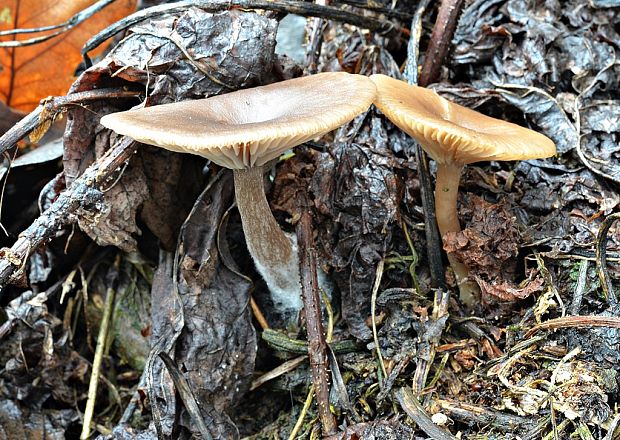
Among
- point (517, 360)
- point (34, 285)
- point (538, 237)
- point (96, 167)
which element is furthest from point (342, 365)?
point (34, 285)

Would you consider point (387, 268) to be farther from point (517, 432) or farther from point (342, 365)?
point (517, 432)

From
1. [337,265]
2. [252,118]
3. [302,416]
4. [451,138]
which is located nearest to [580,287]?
[451,138]

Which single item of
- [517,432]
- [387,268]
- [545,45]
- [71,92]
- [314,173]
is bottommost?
[517,432]

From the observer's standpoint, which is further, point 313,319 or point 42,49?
point 42,49

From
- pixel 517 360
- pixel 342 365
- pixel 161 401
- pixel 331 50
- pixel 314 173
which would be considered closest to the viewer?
pixel 517 360

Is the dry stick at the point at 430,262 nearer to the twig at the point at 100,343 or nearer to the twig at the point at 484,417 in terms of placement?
the twig at the point at 484,417

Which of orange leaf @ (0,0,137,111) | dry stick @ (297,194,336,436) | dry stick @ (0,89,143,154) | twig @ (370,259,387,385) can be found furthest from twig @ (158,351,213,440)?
orange leaf @ (0,0,137,111)

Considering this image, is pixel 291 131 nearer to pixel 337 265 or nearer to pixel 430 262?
pixel 337 265

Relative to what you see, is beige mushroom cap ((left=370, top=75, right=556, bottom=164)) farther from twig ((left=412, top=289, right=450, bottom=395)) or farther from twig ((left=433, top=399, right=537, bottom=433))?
twig ((left=433, top=399, right=537, bottom=433))
